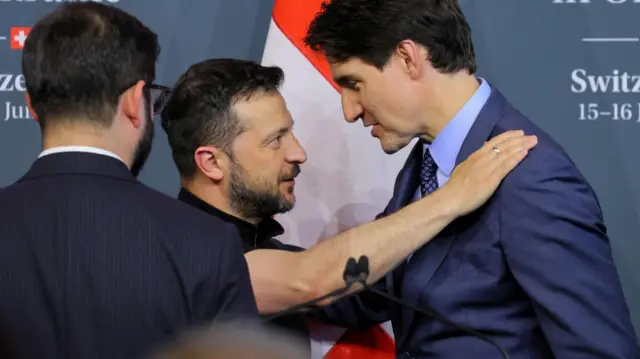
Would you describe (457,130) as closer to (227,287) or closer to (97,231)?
(227,287)

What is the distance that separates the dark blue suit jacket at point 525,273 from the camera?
1.48 metres

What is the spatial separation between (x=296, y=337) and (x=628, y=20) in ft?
3.16

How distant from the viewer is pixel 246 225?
1.91 meters

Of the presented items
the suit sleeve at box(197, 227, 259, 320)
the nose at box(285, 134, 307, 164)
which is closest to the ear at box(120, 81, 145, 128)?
the suit sleeve at box(197, 227, 259, 320)

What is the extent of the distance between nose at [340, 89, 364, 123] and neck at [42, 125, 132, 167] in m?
0.60

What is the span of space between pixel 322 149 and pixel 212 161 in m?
0.29

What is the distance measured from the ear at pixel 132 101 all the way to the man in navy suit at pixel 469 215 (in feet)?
1.70

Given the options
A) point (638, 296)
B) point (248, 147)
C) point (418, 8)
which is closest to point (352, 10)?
point (418, 8)

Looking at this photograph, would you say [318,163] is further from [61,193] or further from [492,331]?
[61,193]

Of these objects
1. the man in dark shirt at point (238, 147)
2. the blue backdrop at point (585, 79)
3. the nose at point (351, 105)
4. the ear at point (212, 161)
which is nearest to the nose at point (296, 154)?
the man in dark shirt at point (238, 147)

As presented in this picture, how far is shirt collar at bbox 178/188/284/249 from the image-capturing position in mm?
1893


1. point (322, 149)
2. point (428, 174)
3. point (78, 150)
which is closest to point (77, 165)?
point (78, 150)

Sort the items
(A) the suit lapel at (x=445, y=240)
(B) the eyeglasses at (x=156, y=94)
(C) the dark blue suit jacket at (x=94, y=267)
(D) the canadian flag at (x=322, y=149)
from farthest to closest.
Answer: (D) the canadian flag at (x=322, y=149) → (A) the suit lapel at (x=445, y=240) → (B) the eyeglasses at (x=156, y=94) → (C) the dark blue suit jacket at (x=94, y=267)

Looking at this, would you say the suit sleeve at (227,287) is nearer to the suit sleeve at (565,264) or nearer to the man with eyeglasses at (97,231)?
the man with eyeglasses at (97,231)
